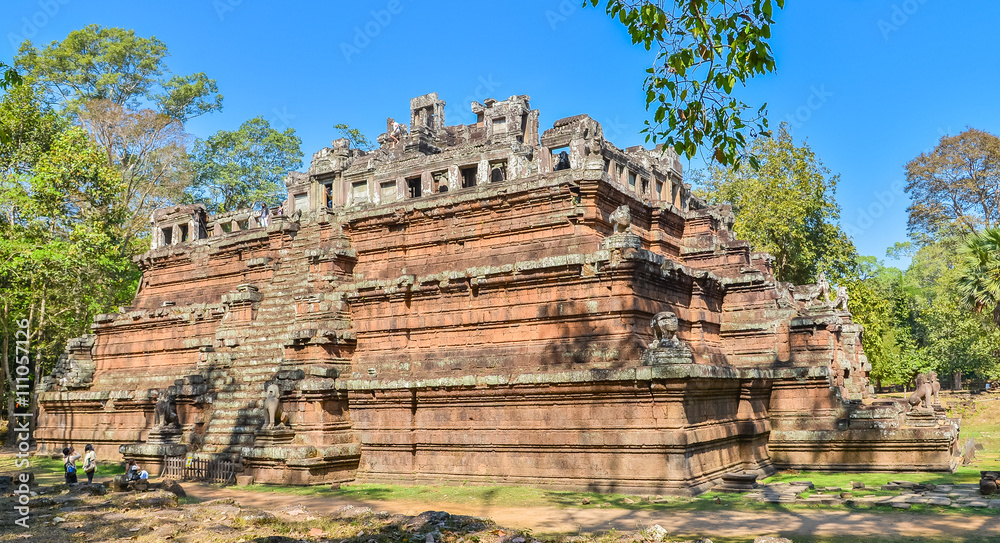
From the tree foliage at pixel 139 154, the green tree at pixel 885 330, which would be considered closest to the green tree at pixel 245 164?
the tree foliage at pixel 139 154

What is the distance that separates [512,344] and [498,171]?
6013mm

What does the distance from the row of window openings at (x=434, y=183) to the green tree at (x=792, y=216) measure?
18497 mm

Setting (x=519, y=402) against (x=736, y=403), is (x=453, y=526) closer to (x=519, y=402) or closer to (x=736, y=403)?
(x=519, y=402)

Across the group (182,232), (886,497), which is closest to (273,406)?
(886,497)

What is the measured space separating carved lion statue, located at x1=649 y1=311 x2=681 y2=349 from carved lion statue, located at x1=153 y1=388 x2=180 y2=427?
14.2 m

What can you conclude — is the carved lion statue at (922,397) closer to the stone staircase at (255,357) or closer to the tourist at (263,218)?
the stone staircase at (255,357)

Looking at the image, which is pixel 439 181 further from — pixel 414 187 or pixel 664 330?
pixel 664 330

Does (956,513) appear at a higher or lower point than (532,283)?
lower

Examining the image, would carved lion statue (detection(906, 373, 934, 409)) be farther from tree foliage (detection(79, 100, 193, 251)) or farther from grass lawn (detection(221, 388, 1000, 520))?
tree foliage (detection(79, 100, 193, 251))

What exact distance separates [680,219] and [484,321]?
24.4 ft

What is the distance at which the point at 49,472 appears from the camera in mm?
23094

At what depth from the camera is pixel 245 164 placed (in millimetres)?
51938

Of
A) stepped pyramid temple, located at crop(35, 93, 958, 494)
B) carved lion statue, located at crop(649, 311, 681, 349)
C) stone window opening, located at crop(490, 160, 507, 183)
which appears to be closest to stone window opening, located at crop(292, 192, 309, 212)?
stepped pyramid temple, located at crop(35, 93, 958, 494)

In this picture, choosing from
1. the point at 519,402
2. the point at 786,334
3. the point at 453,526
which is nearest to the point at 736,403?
the point at 786,334
